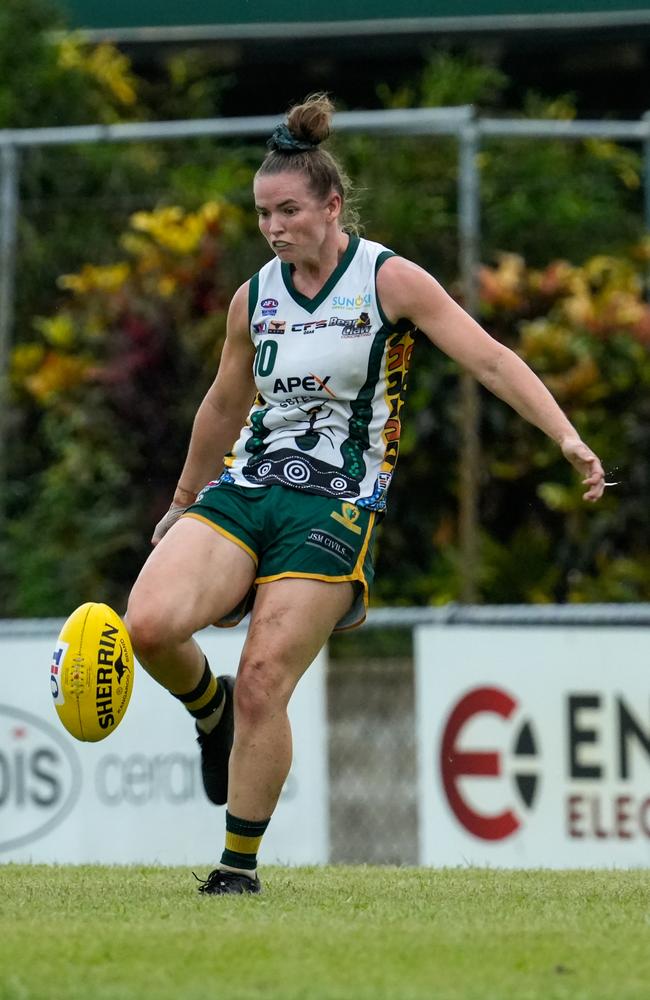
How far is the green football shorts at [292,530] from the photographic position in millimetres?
5430

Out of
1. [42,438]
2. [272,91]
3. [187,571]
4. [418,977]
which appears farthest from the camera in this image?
[272,91]

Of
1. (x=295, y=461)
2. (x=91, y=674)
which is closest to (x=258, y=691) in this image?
(x=91, y=674)

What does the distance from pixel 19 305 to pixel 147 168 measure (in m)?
1.59

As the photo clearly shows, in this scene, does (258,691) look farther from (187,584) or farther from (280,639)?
(187,584)

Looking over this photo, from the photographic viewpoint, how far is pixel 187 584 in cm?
534

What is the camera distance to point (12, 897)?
5441 millimetres

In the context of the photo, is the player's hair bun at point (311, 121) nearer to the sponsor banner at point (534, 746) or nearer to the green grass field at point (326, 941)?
the green grass field at point (326, 941)

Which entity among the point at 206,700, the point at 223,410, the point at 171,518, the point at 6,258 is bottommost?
the point at 206,700

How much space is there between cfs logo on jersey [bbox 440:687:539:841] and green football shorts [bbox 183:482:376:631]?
3.42 meters

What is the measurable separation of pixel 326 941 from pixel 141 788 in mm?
4668

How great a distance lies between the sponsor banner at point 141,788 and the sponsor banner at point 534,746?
542 mm

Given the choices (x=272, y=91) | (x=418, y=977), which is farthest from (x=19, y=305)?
(x=418, y=977)

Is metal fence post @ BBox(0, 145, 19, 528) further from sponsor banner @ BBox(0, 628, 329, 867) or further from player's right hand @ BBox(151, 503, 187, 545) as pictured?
player's right hand @ BBox(151, 503, 187, 545)

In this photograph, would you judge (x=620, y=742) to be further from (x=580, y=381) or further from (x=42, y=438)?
(x=42, y=438)
